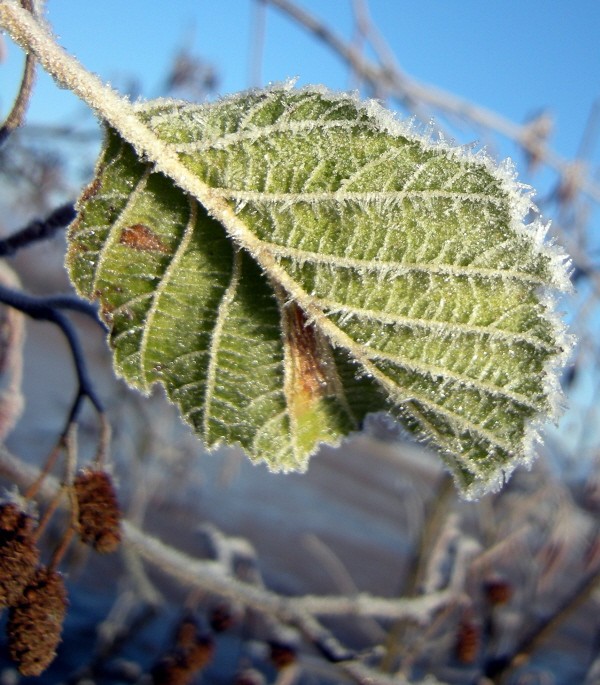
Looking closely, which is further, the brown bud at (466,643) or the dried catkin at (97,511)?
the brown bud at (466,643)

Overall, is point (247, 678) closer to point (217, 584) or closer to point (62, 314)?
point (217, 584)

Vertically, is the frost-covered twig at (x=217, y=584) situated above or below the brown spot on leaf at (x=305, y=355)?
below

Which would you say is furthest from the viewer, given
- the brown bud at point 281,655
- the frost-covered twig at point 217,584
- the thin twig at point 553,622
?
the thin twig at point 553,622

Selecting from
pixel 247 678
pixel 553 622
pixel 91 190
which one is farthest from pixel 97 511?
pixel 553 622

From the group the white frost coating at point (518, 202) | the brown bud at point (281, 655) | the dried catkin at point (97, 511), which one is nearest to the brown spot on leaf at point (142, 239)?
the white frost coating at point (518, 202)

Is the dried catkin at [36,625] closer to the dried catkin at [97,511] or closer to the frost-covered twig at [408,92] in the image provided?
A: the dried catkin at [97,511]

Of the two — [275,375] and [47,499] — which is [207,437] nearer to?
[275,375]

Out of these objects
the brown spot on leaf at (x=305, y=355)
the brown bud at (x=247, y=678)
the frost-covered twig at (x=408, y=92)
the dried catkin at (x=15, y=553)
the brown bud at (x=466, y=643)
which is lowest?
the brown bud at (x=247, y=678)
